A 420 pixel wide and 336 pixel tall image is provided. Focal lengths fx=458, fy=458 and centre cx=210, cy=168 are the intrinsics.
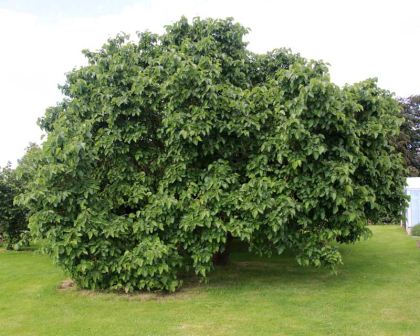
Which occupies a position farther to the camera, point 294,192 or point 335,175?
point 294,192

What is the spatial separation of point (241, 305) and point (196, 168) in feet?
8.52

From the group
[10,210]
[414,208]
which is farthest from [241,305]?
[414,208]

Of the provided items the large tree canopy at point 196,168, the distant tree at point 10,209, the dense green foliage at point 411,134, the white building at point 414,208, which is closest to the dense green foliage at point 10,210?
the distant tree at point 10,209

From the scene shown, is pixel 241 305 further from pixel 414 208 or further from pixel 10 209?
pixel 414 208

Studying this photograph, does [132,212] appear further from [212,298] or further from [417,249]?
[417,249]

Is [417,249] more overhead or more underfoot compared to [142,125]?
more underfoot

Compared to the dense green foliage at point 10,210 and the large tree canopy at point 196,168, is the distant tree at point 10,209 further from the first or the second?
the large tree canopy at point 196,168

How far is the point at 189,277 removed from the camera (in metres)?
9.59

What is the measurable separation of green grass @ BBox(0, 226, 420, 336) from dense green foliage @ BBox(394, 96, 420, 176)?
25395 mm

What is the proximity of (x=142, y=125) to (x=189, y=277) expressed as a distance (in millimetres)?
3369

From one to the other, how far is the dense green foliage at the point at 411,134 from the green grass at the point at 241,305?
2539cm

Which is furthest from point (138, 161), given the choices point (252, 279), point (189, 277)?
point (252, 279)

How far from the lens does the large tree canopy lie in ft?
24.9

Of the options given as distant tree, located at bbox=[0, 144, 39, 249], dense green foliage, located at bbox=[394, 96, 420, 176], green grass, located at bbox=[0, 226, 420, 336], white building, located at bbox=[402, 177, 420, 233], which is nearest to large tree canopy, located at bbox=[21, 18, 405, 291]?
green grass, located at bbox=[0, 226, 420, 336]
